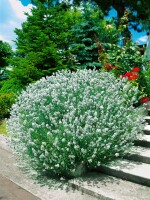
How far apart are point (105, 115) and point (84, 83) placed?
0.94m

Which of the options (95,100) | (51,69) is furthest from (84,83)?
(51,69)

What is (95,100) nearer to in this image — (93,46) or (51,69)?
(51,69)

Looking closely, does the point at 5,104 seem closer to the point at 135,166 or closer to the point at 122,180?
the point at 135,166

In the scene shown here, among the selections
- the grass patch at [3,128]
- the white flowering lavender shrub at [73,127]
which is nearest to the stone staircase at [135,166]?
the white flowering lavender shrub at [73,127]

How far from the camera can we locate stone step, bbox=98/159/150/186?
504cm

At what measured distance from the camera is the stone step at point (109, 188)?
459 cm

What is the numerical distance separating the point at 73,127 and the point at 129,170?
3.73 ft

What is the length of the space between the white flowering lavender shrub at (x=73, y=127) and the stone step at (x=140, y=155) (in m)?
0.15

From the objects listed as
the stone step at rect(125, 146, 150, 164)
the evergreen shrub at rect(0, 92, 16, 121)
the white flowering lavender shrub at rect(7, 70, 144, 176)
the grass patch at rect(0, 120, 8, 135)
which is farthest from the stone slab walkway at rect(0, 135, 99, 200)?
the evergreen shrub at rect(0, 92, 16, 121)

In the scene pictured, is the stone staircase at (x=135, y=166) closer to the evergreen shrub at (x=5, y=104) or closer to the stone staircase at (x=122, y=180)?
the stone staircase at (x=122, y=180)

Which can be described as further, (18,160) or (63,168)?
(18,160)

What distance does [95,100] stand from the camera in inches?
231

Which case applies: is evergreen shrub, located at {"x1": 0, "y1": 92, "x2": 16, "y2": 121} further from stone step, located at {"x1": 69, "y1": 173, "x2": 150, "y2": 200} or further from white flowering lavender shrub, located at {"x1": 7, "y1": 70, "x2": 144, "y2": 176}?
stone step, located at {"x1": 69, "y1": 173, "x2": 150, "y2": 200}

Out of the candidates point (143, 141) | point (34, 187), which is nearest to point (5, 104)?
point (143, 141)
